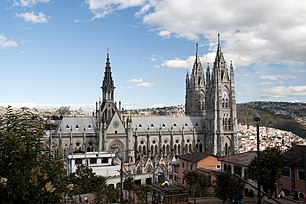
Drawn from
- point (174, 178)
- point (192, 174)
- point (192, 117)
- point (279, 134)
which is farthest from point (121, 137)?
point (279, 134)

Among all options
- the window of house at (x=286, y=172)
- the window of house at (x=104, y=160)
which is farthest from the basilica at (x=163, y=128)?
the window of house at (x=286, y=172)

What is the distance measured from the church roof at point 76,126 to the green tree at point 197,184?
34.5 m

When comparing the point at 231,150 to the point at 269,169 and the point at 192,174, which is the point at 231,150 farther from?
the point at 269,169

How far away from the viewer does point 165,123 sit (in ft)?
263

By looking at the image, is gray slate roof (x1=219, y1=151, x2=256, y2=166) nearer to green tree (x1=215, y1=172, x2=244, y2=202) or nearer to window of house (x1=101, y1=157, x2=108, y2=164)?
green tree (x1=215, y1=172, x2=244, y2=202)

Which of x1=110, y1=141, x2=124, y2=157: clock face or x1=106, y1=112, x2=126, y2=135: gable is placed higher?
x1=106, y1=112, x2=126, y2=135: gable

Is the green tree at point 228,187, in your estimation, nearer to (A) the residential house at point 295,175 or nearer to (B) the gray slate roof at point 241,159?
(A) the residential house at point 295,175

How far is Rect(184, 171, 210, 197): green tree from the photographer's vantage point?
124 feet

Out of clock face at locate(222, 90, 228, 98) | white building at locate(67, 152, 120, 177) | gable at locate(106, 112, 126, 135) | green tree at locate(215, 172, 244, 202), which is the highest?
clock face at locate(222, 90, 228, 98)

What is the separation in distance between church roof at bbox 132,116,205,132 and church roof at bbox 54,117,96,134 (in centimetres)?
1052

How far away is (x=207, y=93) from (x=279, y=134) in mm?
123776

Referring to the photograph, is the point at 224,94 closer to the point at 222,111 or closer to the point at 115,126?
the point at 222,111

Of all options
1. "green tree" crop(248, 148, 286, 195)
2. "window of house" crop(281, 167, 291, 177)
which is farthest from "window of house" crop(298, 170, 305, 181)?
"green tree" crop(248, 148, 286, 195)

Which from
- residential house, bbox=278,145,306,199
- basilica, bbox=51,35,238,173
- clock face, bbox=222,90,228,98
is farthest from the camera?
clock face, bbox=222,90,228,98
